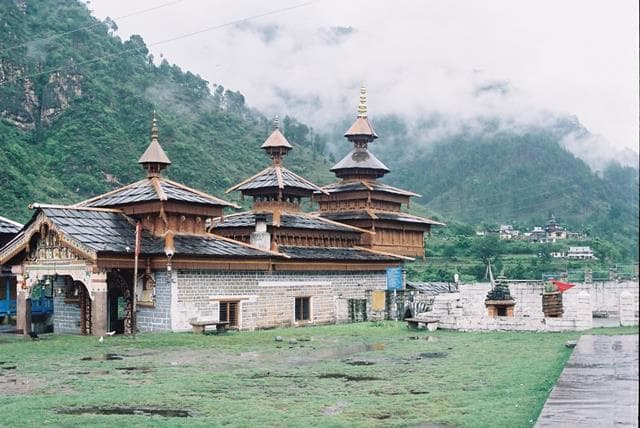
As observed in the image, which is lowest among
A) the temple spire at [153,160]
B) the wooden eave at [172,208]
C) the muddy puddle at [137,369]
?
the muddy puddle at [137,369]

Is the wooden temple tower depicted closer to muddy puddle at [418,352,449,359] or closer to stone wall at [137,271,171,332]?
stone wall at [137,271,171,332]

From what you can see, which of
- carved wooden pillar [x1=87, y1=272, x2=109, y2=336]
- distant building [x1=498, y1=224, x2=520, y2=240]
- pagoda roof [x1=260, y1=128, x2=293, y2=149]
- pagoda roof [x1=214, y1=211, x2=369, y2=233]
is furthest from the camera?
distant building [x1=498, y1=224, x2=520, y2=240]

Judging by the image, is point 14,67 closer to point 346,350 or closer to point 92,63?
point 92,63

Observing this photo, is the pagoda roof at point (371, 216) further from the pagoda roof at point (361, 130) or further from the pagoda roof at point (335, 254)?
the pagoda roof at point (361, 130)

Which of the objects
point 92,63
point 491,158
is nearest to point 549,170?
point 491,158

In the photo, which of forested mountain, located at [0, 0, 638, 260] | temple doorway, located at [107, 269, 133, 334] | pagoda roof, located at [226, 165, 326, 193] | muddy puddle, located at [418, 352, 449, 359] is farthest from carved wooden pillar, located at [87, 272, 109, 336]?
forested mountain, located at [0, 0, 638, 260]

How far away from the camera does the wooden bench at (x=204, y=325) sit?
73.3 feet

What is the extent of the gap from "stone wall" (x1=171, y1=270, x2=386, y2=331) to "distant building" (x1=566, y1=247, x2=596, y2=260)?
104 feet

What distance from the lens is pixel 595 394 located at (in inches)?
334

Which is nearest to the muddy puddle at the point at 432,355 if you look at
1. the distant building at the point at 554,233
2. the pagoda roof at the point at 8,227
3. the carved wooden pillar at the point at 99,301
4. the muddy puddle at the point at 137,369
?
the muddy puddle at the point at 137,369

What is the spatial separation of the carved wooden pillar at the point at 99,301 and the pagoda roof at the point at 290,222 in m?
8.16

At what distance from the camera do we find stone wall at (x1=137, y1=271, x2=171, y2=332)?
2247cm

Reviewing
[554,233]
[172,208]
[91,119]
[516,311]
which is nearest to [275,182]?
[172,208]

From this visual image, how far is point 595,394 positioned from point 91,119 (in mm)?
59601
